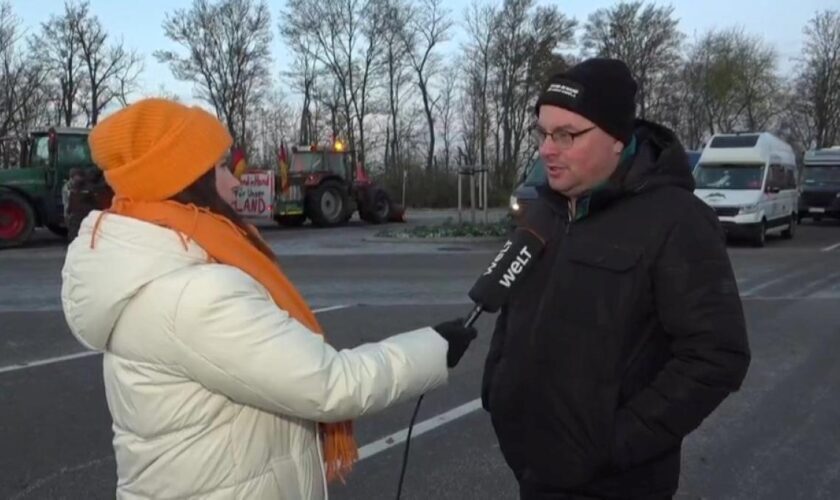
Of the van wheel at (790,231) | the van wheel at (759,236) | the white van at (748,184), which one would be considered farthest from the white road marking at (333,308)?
the van wheel at (790,231)

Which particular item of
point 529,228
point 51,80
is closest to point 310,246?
point 529,228

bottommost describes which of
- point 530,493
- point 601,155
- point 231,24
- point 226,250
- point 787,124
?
point 530,493

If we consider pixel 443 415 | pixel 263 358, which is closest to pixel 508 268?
pixel 263 358

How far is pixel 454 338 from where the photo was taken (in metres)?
2.22

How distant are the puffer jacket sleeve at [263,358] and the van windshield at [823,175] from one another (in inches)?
1229

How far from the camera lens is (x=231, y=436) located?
207 cm

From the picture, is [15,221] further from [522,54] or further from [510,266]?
[522,54]

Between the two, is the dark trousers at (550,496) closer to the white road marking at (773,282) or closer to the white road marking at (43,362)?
the white road marking at (43,362)

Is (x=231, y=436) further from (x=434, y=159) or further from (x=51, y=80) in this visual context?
(x=434, y=159)

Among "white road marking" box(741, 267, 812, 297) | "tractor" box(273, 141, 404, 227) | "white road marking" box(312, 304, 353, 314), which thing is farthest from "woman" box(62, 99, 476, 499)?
"tractor" box(273, 141, 404, 227)

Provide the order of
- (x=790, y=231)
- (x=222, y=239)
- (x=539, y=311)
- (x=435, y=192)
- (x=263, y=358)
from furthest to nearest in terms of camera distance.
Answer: (x=435, y=192), (x=790, y=231), (x=539, y=311), (x=222, y=239), (x=263, y=358)

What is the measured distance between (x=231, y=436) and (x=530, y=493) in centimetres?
85

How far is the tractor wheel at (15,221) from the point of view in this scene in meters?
19.8

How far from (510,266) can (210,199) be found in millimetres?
795
